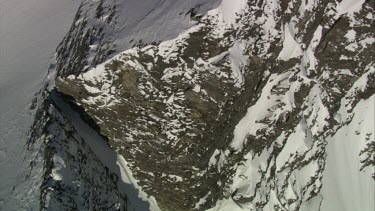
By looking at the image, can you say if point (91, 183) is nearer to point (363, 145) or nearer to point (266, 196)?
point (266, 196)

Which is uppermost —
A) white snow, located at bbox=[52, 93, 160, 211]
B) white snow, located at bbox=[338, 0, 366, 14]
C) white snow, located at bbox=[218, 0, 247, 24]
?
white snow, located at bbox=[338, 0, 366, 14]

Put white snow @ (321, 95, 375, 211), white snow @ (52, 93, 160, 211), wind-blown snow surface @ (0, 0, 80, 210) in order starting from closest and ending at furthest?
wind-blown snow surface @ (0, 0, 80, 210) → white snow @ (52, 93, 160, 211) → white snow @ (321, 95, 375, 211)

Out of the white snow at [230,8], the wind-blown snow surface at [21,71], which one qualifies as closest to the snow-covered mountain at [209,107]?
the white snow at [230,8]

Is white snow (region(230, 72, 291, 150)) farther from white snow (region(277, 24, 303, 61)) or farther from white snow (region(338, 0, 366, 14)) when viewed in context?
white snow (region(338, 0, 366, 14))

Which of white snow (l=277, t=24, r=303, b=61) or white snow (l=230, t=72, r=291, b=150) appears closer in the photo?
white snow (l=277, t=24, r=303, b=61)

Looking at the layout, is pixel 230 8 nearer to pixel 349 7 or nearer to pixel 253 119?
pixel 253 119

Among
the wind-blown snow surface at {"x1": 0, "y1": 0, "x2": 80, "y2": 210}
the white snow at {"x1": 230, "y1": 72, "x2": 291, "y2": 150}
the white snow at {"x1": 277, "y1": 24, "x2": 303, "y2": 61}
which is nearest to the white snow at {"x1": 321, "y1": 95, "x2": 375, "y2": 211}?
the white snow at {"x1": 230, "y1": 72, "x2": 291, "y2": 150}

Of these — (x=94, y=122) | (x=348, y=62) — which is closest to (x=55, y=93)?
(x=94, y=122)
